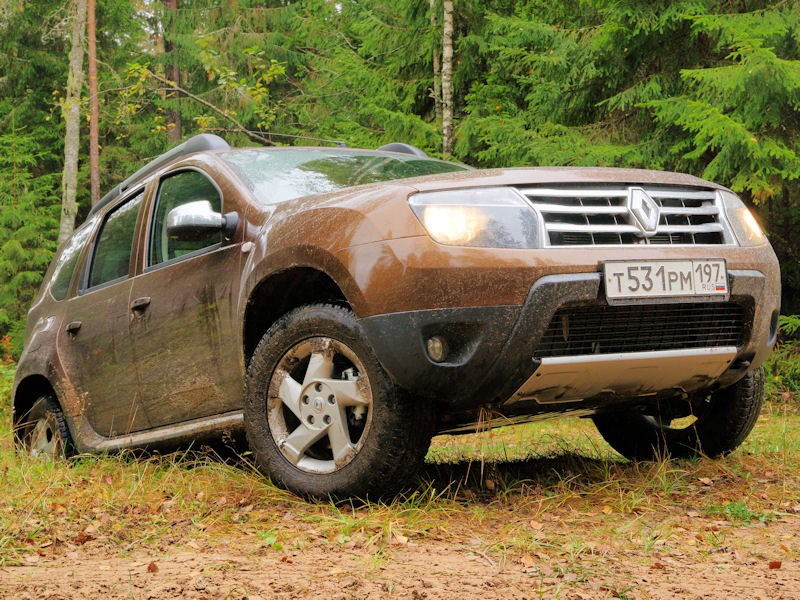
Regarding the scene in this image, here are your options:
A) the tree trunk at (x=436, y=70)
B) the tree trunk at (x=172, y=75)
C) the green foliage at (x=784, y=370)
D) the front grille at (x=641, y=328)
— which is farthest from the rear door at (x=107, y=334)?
the tree trunk at (x=172, y=75)

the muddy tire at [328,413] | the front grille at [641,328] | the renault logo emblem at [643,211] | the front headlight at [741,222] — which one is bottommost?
the muddy tire at [328,413]

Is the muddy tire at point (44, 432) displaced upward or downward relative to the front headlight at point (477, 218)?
downward

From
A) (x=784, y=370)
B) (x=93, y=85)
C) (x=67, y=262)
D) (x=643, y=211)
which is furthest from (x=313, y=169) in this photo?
(x=93, y=85)

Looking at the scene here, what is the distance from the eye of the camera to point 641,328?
11.3ft

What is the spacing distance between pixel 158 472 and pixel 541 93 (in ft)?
27.4

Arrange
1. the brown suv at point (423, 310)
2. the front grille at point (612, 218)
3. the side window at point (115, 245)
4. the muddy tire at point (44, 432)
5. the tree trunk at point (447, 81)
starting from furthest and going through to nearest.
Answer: the tree trunk at point (447, 81) → the muddy tire at point (44, 432) → the side window at point (115, 245) → the front grille at point (612, 218) → the brown suv at point (423, 310)

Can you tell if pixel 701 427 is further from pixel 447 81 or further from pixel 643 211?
pixel 447 81

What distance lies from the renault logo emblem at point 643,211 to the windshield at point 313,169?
1279mm

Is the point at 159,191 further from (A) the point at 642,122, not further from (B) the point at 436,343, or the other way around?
(A) the point at 642,122

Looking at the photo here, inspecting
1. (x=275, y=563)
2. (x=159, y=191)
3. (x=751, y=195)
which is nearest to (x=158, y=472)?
(x=159, y=191)

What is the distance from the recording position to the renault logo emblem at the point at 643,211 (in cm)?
345

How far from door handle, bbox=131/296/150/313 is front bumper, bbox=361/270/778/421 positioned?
165 centimetres

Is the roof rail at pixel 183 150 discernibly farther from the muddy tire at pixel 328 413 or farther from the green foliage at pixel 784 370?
the green foliage at pixel 784 370

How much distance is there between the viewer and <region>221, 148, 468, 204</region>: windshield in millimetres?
4203
